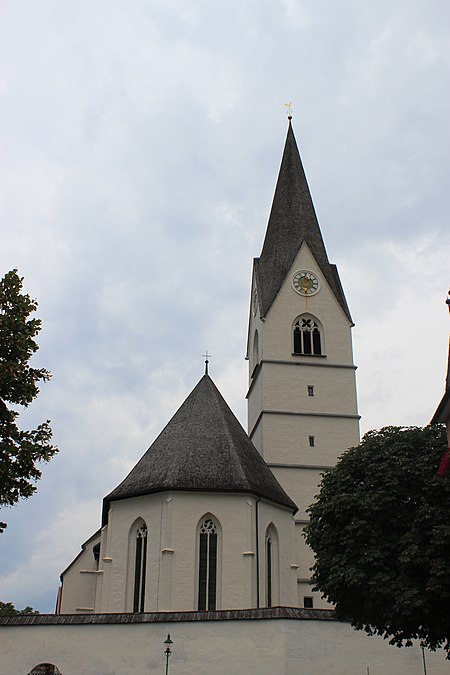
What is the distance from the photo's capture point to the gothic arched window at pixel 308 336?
39.9 metres

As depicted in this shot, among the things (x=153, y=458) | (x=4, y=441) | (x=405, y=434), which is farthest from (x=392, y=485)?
(x=153, y=458)

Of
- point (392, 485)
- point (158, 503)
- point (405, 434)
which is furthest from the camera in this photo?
point (158, 503)

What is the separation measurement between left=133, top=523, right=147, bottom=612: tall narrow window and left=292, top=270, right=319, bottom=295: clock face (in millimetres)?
17638

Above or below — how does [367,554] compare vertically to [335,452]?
below

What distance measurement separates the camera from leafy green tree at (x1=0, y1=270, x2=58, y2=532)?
18.6 meters

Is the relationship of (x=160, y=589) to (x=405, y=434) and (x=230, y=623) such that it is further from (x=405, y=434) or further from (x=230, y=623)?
(x=405, y=434)

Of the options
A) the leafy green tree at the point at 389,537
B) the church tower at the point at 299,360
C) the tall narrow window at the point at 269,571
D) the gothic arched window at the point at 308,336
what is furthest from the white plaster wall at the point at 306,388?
the leafy green tree at the point at 389,537

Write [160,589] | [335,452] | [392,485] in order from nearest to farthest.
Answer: [392,485], [160,589], [335,452]

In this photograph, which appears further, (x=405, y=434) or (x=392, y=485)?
(x=405, y=434)

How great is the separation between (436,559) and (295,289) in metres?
24.6

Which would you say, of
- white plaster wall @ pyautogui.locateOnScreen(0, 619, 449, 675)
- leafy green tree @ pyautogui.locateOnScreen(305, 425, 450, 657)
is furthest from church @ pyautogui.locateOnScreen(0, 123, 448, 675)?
leafy green tree @ pyautogui.locateOnScreen(305, 425, 450, 657)

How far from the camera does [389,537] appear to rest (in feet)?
64.5

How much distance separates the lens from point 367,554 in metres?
19.2

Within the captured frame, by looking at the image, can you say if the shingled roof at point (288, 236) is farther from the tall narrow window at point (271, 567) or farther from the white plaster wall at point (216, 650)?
the white plaster wall at point (216, 650)
